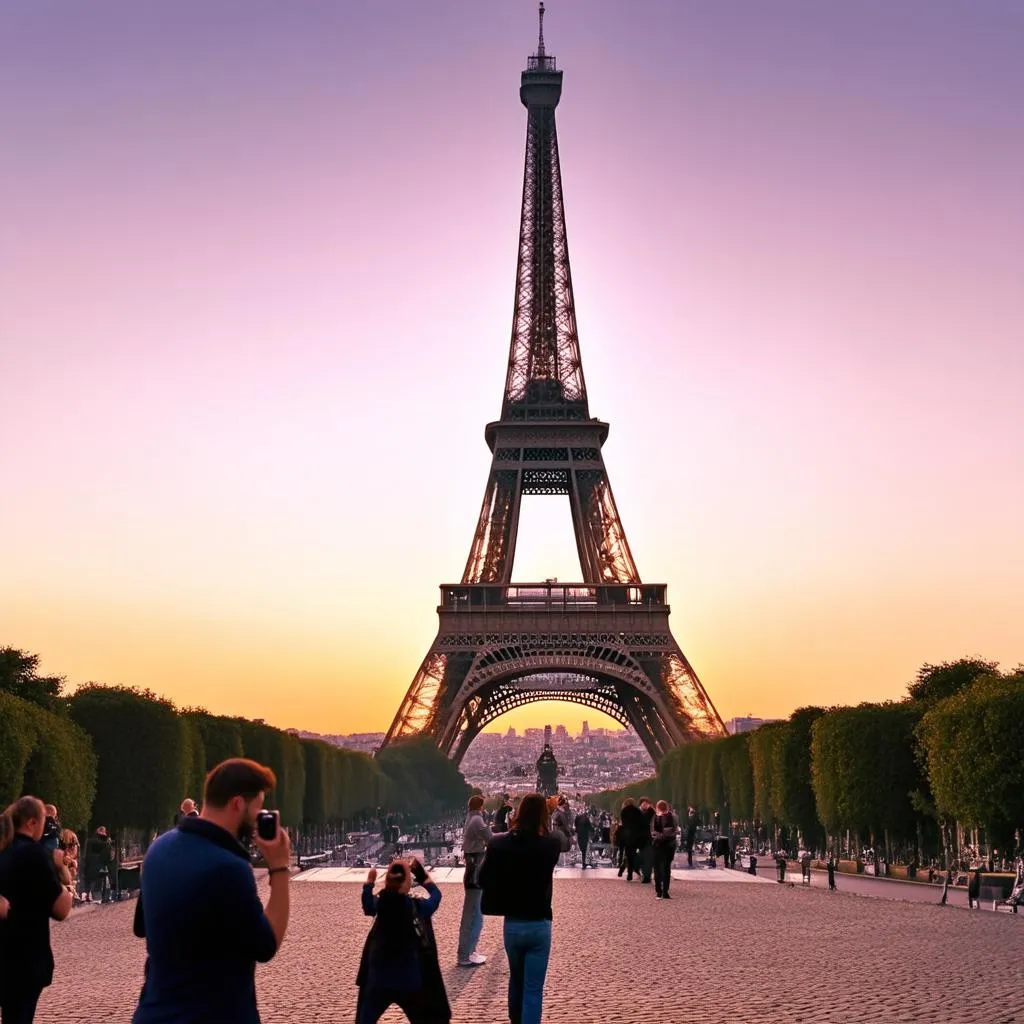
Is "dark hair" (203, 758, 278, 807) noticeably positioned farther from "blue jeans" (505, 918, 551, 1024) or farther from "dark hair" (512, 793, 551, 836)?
"dark hair" (512, 793, 551, 836)

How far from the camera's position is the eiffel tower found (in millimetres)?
89812

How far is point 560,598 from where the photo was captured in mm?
92500

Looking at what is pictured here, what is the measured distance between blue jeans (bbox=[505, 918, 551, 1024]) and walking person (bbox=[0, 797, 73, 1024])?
311 cm

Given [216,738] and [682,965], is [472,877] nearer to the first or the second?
[682,965]

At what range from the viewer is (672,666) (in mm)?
90250

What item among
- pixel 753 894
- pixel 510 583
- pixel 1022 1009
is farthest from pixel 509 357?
pixel 1022 1009

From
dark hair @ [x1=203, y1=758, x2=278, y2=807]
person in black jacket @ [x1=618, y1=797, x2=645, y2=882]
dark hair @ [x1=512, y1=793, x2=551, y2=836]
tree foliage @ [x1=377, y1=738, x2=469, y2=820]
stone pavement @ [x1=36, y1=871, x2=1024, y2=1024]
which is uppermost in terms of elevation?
tree foliage @ [x1=377, y1=738, x2=469, y2=820]

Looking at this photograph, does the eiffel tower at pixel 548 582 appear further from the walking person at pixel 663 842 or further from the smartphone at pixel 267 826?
the smartphone at pixel 267 826

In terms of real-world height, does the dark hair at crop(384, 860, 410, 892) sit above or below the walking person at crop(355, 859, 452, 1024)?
above

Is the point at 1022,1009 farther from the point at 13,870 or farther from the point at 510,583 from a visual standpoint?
the point at 510,583

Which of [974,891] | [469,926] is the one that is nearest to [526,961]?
[469,926]

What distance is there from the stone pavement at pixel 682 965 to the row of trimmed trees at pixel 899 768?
42.5 feet

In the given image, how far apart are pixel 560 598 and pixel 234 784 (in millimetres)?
86010

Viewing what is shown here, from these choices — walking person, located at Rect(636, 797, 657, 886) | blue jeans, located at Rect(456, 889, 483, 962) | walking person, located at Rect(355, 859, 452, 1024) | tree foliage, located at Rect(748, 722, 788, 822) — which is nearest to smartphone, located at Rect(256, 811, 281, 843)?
walking person, located at Rect(355, 859, 452, 1024)
